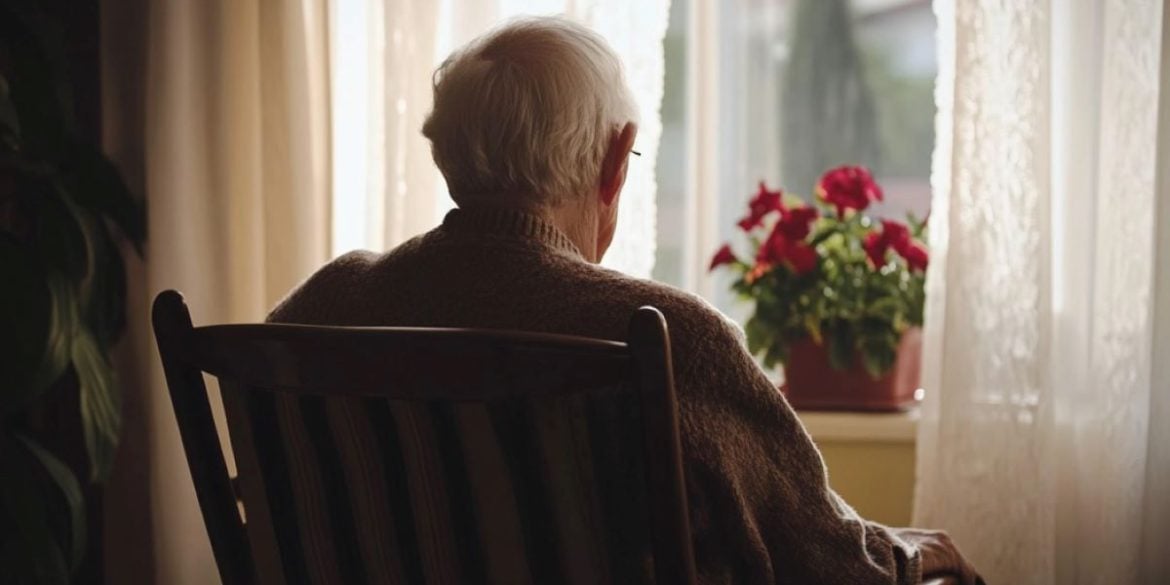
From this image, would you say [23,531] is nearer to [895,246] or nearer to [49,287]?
[49,287]

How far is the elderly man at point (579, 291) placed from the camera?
1.29m

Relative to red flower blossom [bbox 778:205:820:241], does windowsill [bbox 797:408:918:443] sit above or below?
below

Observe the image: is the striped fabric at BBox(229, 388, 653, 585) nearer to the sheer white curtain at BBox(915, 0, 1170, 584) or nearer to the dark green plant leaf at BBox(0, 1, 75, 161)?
the sheer white curtain at BBox(915, 0, 1170, 584)

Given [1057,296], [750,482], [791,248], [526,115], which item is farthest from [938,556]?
[791,248]

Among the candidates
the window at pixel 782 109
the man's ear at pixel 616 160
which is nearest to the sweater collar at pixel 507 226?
the man's ear at pixel 616 160

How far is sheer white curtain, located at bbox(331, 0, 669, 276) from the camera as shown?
2.50 metres

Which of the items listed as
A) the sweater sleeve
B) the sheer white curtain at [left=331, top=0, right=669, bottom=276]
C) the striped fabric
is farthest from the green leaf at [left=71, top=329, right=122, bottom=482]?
the sweater sleeve

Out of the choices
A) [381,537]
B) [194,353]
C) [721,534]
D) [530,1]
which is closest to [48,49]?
[530,1]

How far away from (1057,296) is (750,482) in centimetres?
116

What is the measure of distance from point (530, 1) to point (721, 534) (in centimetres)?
151

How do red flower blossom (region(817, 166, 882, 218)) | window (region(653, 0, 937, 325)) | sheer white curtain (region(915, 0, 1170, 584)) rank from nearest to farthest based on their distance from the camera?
sheer white curtain (region(915, 0, 1170, 584)), red flower blossom (region(817, 166, 882, 218)), window (region(653, 0, 937, 325))

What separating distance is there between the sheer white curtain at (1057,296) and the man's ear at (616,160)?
89 cm

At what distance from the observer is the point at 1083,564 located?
2.20 meters

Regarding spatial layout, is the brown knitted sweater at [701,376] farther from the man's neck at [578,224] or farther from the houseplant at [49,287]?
the houseplant at [49,287]
